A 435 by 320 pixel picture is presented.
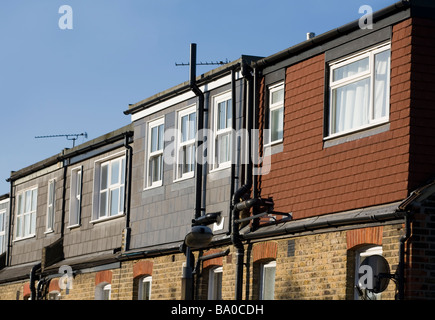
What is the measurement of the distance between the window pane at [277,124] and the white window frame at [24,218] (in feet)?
42.7

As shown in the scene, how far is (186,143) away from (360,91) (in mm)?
5851

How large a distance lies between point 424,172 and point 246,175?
4.76 m

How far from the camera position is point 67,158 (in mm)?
28281

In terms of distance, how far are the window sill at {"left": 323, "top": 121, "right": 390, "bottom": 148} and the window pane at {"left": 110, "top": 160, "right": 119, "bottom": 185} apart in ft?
29.7

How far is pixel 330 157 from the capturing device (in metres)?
17.5

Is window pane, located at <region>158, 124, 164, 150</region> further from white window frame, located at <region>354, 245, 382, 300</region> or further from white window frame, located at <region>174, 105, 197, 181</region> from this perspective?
white window frame, located at <region>354, 245, 382, 300</region>

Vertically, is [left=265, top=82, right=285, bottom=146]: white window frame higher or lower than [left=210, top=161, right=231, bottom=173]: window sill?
higher

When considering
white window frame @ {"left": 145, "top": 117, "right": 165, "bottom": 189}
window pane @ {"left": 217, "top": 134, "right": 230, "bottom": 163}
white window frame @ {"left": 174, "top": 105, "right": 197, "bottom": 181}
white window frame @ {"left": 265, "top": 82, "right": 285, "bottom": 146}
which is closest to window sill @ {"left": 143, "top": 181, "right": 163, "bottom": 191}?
white window frame @ {"left": 145, "top": 117, "right": 165, "bottom": 189}

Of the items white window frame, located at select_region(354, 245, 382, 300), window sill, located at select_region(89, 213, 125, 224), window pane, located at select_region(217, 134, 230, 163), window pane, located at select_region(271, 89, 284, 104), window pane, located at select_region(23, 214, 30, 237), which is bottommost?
white window frame, located at select_region(354, 245, 382, 300)

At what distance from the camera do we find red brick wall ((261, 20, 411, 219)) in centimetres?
1600

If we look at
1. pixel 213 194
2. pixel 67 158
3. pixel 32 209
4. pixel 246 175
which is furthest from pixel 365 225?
pixel 32 209

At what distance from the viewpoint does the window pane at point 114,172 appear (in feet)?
83.9
